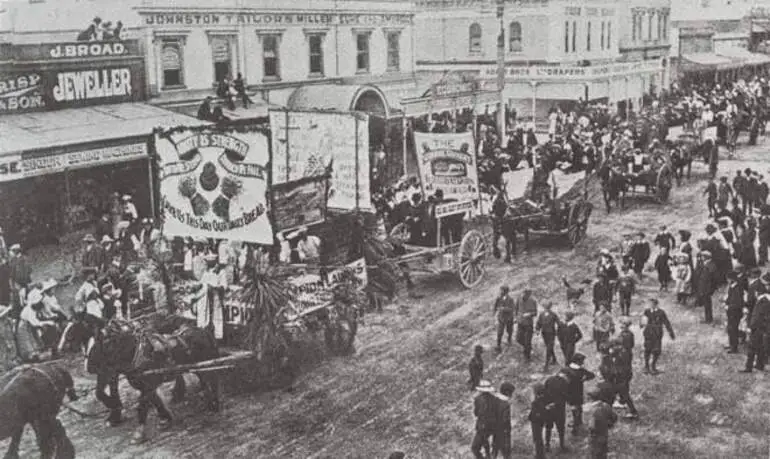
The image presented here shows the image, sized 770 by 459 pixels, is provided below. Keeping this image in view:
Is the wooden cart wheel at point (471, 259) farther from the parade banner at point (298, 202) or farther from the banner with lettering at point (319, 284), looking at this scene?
the parade banner at point (298, 202)

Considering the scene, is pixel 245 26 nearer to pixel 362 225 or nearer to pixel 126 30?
pixel 126 30

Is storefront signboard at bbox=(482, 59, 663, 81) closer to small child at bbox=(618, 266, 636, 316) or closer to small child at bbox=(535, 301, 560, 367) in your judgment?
small child at bbox=(618, 266, 636, 316)

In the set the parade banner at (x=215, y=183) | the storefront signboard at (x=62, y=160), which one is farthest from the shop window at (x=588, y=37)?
the parade banner at (x=215, y=183)

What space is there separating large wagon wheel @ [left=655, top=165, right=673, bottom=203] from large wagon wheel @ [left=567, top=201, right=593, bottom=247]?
167 inches

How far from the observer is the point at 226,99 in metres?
26.7

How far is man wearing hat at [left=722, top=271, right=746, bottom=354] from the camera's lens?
14.3m

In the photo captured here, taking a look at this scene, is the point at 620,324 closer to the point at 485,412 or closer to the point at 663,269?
the point at 663,269

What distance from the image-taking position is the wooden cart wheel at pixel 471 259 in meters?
17.7

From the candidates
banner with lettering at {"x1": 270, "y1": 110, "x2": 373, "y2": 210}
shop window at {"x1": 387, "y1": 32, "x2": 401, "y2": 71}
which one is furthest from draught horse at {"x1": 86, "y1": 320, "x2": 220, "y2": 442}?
shop window at {"x1": 387, "y1": 32, "x2": 401, "y2": 71}

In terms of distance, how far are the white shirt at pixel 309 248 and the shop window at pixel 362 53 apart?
64.3ft

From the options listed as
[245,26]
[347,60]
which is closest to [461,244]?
[245,26]

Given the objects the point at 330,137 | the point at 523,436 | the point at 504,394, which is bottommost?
the point at 523,436

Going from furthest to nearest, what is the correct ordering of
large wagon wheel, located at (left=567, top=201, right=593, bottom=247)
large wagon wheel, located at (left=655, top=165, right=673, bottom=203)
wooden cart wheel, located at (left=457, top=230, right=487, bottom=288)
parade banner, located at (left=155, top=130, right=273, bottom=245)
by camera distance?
large wagon wheel, located at (left=655, top=165, right=673, bottom=203) → large wagon wheel, located at (left=567, top=201, right=593, bottom=247) → wooden cart wheel, located at (left=457, top=230, right=487, bottom=288) → parade banner, located at (left=155, top=130, right=273, bottom=245)

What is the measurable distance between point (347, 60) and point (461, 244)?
16616 mm
